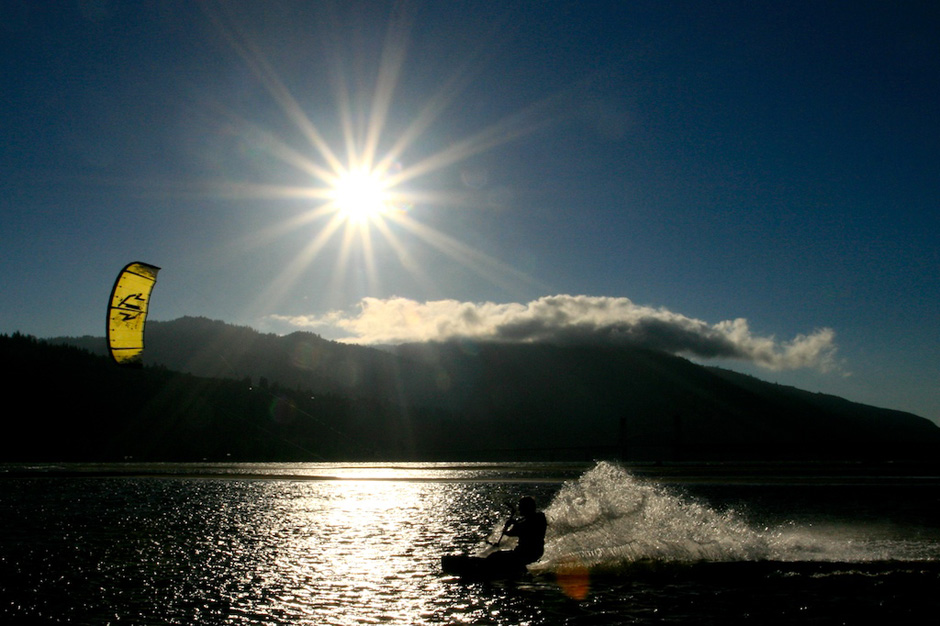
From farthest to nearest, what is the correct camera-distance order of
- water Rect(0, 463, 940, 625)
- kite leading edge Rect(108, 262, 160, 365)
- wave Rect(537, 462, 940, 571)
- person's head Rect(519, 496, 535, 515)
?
1. wave Rect(537, 462, 940, 571)
2. kite leading edge Rect(108, 262, 160, 365)
3. person's head Rect(519, 496, 535, 515)
4. water Rect(0, 463, 940, 625)

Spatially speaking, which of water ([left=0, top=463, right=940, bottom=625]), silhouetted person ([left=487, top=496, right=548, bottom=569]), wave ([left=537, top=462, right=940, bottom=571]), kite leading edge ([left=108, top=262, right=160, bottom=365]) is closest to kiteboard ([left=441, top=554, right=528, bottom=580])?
silhouetted person ([left=487, top=496, right=548, bottom=569])

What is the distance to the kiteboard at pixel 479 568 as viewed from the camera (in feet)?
74.6

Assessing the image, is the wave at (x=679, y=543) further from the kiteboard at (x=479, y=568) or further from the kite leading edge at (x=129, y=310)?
the kite leading edge at (x=129, y=310)

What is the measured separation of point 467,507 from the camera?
50.1 metres

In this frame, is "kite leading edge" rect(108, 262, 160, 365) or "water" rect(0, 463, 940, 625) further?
"kite leading edge" rect(108, 262, 160, 365)

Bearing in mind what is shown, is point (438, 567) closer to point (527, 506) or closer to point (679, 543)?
point (527, 506)

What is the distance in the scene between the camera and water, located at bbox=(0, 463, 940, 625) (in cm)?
1888

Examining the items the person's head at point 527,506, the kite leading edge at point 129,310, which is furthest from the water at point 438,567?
the kite leading edge at point 129,310

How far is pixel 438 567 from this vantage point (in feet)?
82.0

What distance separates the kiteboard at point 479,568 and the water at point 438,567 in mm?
453

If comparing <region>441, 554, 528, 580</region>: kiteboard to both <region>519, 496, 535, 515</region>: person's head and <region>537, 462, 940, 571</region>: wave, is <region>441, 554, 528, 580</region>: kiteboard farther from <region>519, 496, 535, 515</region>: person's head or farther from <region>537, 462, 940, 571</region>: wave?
<region>537, 462, 940, 571</region>: wave

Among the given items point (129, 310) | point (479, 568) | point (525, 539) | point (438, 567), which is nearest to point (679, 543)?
point (525, 539)

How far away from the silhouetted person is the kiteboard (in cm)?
7

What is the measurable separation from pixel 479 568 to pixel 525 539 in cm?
185
